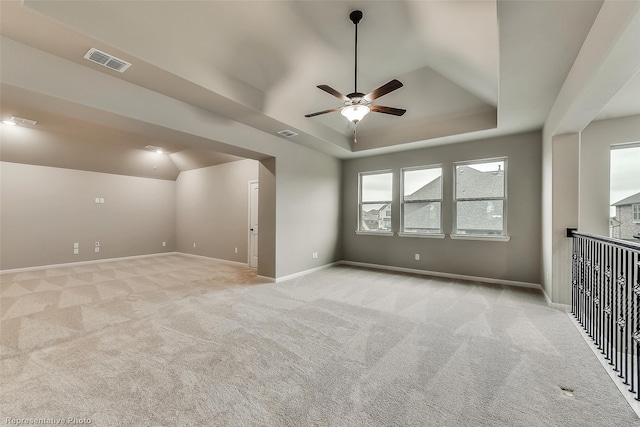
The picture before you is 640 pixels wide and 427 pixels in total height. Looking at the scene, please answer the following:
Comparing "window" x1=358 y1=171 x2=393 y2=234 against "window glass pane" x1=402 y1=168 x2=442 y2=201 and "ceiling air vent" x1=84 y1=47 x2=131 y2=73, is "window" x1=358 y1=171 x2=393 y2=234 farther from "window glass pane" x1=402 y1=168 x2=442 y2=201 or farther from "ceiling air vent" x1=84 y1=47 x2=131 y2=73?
"ceiling air vent" x1=84 y1=47 x2=131 y2=73

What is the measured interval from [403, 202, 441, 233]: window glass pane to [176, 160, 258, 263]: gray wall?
377 cm

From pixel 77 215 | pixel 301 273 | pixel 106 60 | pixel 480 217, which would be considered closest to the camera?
pixel 106 60

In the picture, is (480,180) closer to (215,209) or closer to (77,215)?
(215,209)

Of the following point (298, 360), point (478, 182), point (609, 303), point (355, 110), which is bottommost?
point (298, 360)

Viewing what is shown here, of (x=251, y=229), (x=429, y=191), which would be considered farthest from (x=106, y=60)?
(x=429, y=191)

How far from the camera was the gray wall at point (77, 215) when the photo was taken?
5.59 metres

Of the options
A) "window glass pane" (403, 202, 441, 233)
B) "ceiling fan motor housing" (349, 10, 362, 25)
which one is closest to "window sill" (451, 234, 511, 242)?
"window glass pane" (403, 202, 441, 233)

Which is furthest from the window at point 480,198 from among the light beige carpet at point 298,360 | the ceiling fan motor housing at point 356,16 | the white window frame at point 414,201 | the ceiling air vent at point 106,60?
the ceiling air vent at point 106,60

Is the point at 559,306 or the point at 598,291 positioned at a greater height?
the point at 598,291

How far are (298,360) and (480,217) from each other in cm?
450

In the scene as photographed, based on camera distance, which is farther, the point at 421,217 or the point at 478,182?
the point at 421,217

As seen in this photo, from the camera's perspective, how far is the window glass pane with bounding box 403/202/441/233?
5539 mm

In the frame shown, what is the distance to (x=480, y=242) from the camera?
5000mm

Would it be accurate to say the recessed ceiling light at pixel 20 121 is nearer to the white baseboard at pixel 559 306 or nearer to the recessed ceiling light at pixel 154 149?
the recessed ceiling light at pixel 154 149
